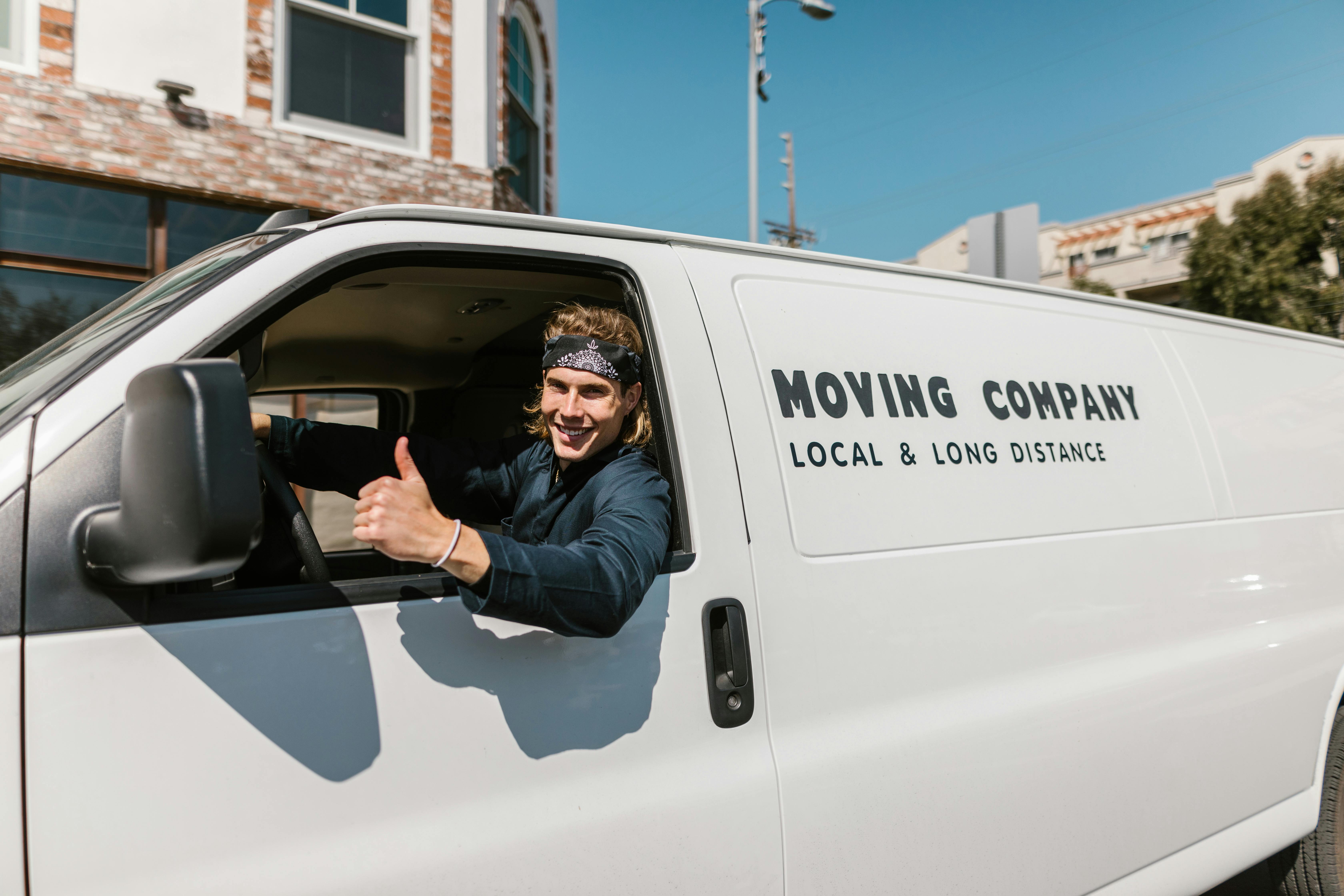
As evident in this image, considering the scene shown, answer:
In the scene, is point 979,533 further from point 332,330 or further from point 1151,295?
point 1151,295

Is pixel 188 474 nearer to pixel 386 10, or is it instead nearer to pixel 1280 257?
pixel 386 10

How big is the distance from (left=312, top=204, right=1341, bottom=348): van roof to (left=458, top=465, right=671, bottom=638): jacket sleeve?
585mm

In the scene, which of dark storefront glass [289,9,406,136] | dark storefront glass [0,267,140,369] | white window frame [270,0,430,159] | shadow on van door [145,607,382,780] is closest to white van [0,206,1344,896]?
shadow on van door [145,607,382,780]

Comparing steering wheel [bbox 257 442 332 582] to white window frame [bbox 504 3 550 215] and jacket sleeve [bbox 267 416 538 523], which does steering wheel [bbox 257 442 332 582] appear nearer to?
jacket sleeve [bbox 267 416 538 523]

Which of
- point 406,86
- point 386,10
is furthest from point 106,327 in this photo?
point 386,10

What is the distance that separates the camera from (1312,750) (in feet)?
8.64

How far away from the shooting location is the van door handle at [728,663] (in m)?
1.57

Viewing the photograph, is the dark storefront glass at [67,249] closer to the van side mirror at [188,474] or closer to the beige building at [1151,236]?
the van side mirror at [188,474]

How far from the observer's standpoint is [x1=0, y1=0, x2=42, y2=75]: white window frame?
597 cm

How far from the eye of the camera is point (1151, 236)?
30516mm

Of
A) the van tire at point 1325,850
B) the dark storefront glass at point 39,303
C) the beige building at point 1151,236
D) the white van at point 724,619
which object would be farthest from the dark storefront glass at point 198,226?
the beige building at point 1151,236

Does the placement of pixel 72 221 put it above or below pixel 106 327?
above

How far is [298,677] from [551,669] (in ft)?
1.29

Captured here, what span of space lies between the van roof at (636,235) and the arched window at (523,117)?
7.49m
